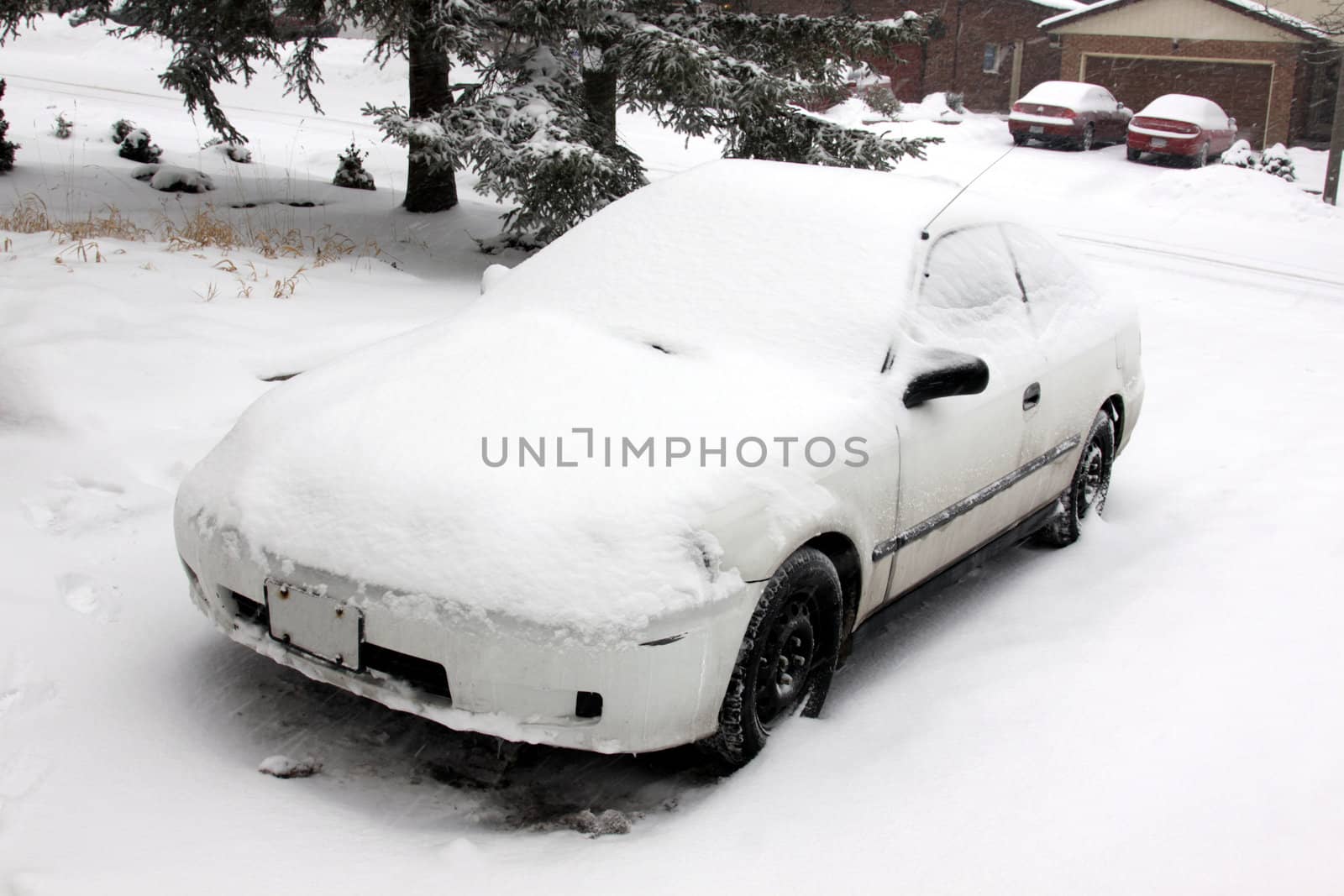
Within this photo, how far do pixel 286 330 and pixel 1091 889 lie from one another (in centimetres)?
516

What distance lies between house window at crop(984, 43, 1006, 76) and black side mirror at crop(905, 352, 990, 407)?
34.8 metres

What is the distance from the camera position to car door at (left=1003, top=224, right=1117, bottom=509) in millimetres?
4398

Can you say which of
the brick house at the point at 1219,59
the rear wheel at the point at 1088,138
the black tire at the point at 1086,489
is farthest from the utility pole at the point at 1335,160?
the black tire at the point at 1086,489

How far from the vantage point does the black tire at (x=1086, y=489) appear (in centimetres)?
490

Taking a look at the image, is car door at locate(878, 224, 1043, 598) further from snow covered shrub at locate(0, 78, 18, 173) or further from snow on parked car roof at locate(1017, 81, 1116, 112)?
snow on parked car roof at locate(1017, 81, 1116, 112)

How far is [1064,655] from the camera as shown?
3.90m

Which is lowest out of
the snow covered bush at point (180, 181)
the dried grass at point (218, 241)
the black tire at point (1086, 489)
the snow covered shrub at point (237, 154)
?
the black tire at point (1086, 489)

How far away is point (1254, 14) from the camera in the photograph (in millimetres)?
27984

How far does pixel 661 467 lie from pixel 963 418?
1.28 meters

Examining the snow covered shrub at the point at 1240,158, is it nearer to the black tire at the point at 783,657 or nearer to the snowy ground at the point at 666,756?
the snowy ground at the point at 666,756

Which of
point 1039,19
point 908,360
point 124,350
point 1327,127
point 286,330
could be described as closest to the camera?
point 908,360

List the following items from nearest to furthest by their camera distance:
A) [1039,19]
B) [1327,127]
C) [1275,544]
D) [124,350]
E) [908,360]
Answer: [908,360], [1275,544], [124,350], [1327,127], [1039,19]

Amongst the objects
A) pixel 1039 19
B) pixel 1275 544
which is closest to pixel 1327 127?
pixel 1039 19

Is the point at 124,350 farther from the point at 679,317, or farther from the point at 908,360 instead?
the point at 908,360
